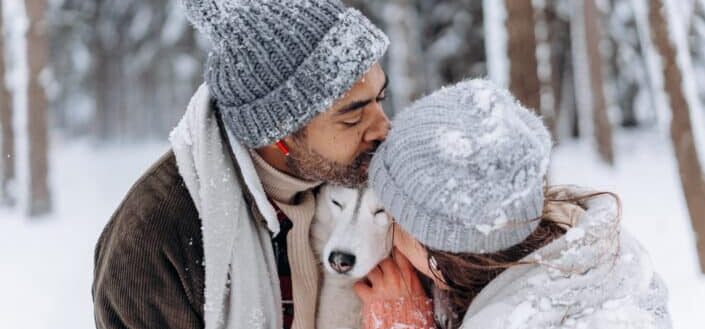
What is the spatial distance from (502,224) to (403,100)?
1077cm

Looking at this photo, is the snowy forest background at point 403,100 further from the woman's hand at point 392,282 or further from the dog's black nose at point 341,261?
the dog's black nose at point 341,261

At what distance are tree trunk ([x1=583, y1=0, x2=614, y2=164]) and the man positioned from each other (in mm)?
11393

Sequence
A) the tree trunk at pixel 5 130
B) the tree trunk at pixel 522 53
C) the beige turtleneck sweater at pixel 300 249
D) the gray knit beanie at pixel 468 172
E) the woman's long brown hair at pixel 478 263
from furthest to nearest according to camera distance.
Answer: the tree trunk at pixel 5 130, the tree trunk at pixel 522 53, the beige turtleneck sweater at pixel 300 249, the woman's long brown hair at pixel 478 263, the gray knit beanie at pixel 468 172

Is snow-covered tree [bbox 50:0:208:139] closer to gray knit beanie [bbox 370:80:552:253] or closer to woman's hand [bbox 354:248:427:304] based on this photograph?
woman's hand [bbox 354:248:427:304]

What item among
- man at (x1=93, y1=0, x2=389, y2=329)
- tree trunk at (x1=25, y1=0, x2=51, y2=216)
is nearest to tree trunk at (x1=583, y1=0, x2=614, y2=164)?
tree trunk at (x1=25, y1=0, x2=51, y2=216)

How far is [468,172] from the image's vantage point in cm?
232

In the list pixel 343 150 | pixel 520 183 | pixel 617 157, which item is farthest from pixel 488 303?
pixel 617 157

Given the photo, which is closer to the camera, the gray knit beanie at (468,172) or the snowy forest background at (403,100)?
the gray knit beanie at (468,172)

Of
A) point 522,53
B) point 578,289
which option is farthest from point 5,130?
point 578,289

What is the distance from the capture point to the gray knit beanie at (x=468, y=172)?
2316 mm

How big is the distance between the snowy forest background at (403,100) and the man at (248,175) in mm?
1230

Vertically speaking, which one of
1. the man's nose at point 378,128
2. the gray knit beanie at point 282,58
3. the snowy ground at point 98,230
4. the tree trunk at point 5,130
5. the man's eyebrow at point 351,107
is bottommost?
the snowy ground at point 98,230

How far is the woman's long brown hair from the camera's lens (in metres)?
2.48

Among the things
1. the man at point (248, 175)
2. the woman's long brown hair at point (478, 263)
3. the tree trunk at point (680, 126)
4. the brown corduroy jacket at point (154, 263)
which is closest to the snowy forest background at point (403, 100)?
the tree trunk at point (680, 126)
